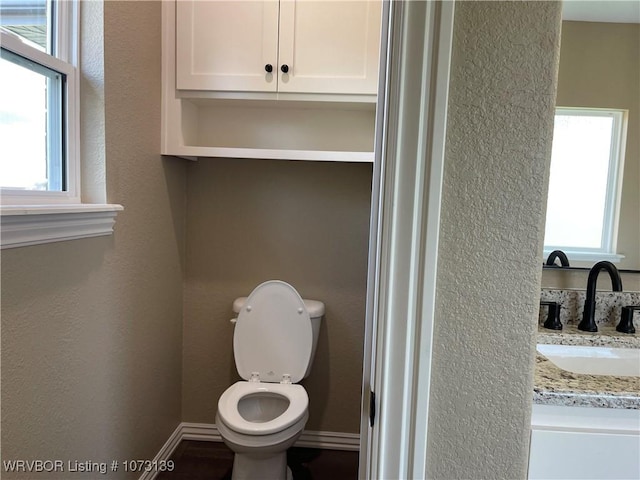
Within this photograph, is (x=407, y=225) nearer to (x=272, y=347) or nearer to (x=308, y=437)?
(x=272, y=347)

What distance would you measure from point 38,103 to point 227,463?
5.63 ft

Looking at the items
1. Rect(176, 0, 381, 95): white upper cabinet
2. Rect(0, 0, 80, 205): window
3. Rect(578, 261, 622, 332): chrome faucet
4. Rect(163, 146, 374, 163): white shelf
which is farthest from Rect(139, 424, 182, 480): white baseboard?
Rect(578, 261, 622, 332): chrome faucet

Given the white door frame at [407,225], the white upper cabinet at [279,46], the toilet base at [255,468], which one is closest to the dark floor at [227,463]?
the toilet base at [255,468]

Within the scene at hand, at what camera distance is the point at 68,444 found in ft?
4.31

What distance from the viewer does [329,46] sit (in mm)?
1813

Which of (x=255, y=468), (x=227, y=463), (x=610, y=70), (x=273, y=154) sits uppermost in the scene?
(x=610, y=70)

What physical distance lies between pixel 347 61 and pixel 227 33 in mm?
509

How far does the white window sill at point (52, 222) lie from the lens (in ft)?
3.34

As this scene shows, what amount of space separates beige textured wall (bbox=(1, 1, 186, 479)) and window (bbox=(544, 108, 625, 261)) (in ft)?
4.66

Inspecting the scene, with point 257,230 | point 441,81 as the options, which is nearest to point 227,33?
point 257,230

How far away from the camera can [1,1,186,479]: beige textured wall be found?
44.4 inches

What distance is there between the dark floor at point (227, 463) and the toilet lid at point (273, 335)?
0.45m

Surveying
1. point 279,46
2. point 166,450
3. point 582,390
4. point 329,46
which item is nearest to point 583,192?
point 582,390

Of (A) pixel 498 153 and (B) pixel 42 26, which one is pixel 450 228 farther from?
(B) pixel 42 26
